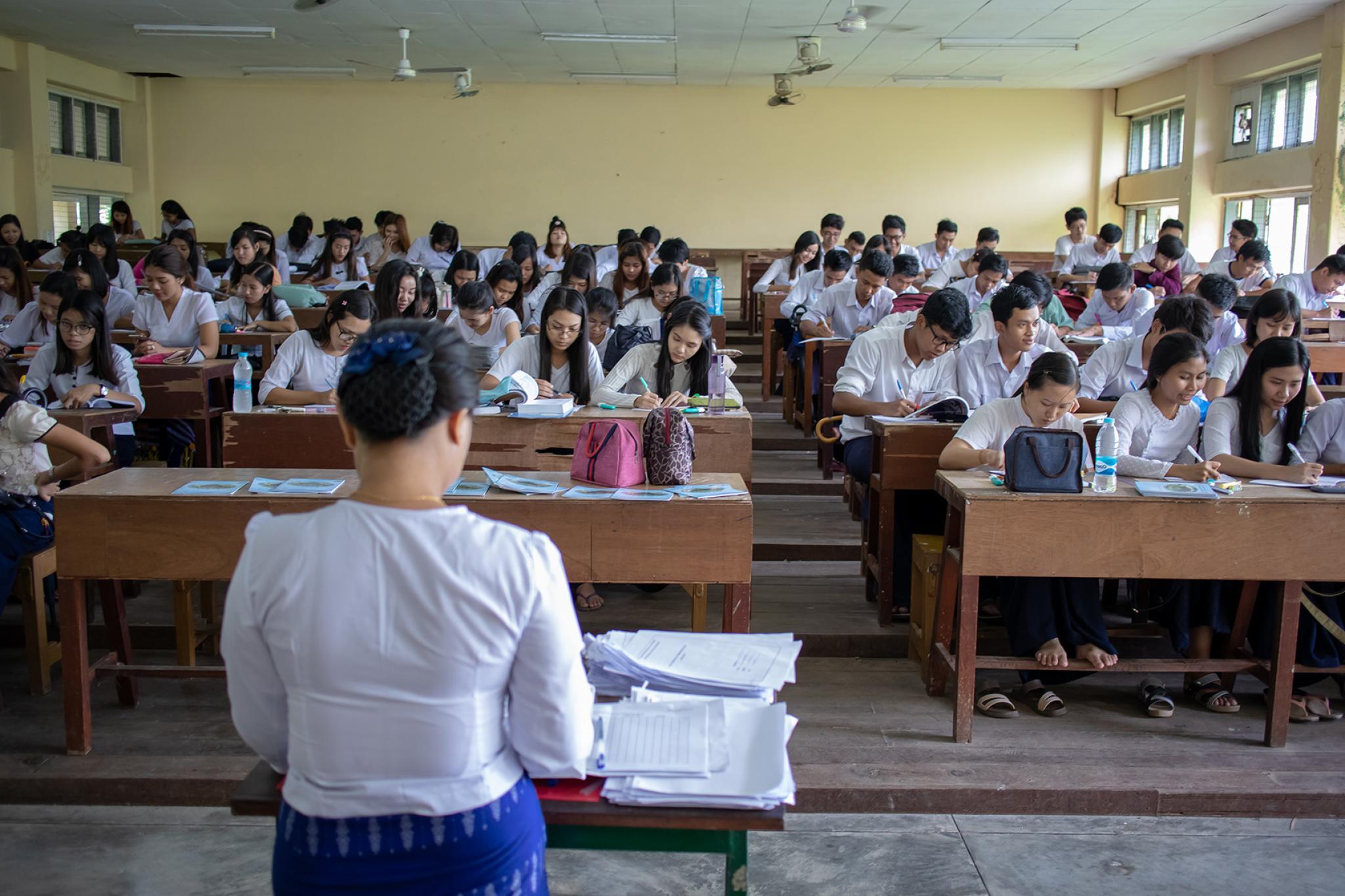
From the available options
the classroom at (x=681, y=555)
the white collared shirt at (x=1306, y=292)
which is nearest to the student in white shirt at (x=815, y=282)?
the classroom at (x=681, y=555)

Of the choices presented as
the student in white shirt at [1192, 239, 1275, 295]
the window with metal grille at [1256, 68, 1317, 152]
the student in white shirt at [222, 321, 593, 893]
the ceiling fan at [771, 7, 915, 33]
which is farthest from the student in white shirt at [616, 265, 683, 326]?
the window with metal grille at [1256, 68, 1317, 152]

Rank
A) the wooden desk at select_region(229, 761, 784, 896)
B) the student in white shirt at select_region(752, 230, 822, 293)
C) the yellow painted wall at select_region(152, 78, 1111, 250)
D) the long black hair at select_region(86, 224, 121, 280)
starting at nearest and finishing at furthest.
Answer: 1. the wooden desk at select_region(229, 761, 784, 896)
2. the long black hair at select_region(86, 224, 121, 280)
3. the student in white shirt at select_region(752, 230, 822, 293)
4. the yellow painted wall at select_region(152, 78, 1111, 250)

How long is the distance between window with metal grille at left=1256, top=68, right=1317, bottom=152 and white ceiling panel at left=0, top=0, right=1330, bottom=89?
0.56 metres

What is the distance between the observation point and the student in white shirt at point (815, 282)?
23.2 feet

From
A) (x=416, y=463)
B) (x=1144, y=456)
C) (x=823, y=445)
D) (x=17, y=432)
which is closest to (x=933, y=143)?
(x=823, y=445)

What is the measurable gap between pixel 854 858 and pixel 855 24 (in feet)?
23.1

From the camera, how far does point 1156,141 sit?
486 inches

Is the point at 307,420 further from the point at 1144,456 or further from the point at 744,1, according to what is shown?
the point at 744,1

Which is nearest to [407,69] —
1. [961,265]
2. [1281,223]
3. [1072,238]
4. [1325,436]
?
[961,265]

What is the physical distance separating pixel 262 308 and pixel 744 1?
167 inches

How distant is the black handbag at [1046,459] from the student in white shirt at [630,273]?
375cm

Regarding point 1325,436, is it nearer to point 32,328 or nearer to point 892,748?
point 892,748

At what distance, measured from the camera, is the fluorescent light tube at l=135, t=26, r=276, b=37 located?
9.41 m

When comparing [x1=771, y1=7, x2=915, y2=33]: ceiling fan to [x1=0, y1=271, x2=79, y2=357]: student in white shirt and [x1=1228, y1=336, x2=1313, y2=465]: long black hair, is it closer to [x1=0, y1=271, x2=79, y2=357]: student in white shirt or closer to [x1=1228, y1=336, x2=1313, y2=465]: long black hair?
[x1=0, y1=271, x2=79, y2=357]: student in white shirt
